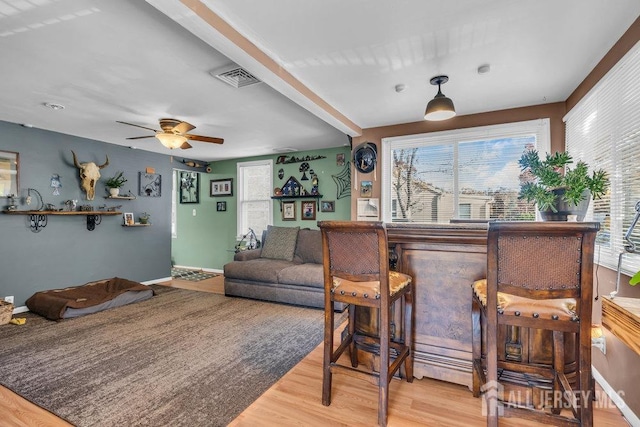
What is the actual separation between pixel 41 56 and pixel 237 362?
278 cm

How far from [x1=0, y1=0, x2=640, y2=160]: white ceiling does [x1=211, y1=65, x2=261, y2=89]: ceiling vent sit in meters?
0.10

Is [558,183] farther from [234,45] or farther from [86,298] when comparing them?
[86,298]

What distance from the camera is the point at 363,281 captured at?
5.57ft

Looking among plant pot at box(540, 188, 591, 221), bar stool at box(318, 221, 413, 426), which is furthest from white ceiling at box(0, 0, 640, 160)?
bar stool at box(318, 221, 413, 426)

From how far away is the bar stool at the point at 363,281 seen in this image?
5.40ft

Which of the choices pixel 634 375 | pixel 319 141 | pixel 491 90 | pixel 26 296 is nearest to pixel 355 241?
pixel 634 375

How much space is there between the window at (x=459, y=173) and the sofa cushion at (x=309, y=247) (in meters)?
1.14

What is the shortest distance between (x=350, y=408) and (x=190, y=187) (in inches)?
248

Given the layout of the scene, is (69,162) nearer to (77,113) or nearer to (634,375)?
(77,113)

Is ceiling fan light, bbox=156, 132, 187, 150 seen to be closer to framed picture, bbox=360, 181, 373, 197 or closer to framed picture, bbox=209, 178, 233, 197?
framed picture, bbox=360, 181, 373, 197

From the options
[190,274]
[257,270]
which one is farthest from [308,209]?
[190,274]

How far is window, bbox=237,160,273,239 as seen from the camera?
6.29 meters

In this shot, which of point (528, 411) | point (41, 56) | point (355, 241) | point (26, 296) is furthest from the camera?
point (26, 296)

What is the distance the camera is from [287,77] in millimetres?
2570
